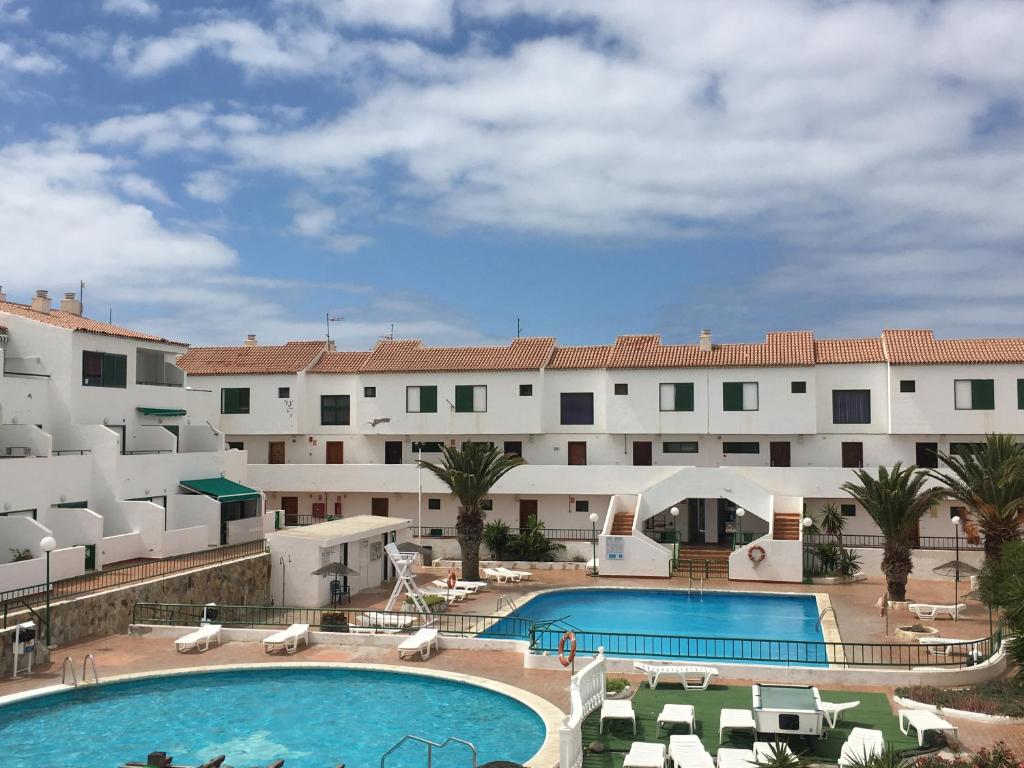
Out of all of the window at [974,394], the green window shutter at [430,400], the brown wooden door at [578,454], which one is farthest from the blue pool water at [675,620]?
the green window shutter at [430,400]

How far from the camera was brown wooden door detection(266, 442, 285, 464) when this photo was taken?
47562mm

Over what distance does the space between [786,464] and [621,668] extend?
23003 mm

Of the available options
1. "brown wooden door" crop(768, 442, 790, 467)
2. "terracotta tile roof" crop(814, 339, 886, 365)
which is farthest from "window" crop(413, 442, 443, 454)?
"terracotta tile roof" crop(814, 339, 886, 365)

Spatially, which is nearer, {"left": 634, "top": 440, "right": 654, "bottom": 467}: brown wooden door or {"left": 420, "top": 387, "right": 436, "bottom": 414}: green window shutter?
{"left": 634, "top": 440, "right": 654, "bottom": 467}: brown wooden door

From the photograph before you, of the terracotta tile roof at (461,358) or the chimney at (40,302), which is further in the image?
the terracotta tile roof at (461,358)

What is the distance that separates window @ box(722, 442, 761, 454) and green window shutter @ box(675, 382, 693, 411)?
275cm

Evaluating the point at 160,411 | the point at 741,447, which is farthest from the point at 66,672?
the point at 741,447

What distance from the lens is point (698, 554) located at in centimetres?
3850

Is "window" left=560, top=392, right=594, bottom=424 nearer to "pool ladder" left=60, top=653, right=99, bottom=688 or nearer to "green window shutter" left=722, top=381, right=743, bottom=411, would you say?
"green window shutter" left=722, top=381, right=743, bottom=411

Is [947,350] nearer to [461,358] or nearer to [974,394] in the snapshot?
[974,394]

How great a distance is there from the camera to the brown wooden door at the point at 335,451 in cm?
4688

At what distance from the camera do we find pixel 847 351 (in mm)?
41625

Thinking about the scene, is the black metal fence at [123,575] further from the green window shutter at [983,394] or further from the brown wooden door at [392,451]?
the green window shutter at [983,394]

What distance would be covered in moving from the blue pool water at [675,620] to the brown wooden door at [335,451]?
17.4 metres
